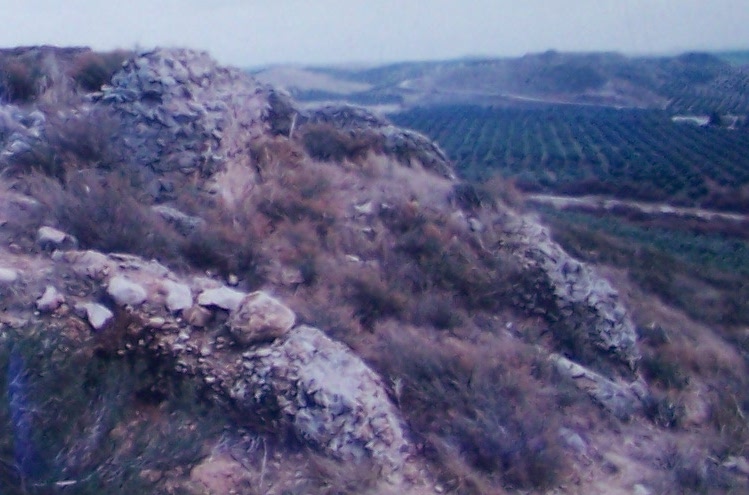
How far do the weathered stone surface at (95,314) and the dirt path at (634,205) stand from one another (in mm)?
26125

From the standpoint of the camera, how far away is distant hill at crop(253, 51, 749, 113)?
69.9m

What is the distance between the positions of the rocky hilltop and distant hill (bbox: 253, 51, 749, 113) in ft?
174

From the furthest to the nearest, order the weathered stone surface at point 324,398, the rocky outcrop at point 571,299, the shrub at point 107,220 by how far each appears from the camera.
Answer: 1. the rocky outcrop at point 571,299
2. the shrub at point 107,220
3. the weathered stone surface at point 324,398

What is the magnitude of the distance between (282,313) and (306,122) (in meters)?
6.65

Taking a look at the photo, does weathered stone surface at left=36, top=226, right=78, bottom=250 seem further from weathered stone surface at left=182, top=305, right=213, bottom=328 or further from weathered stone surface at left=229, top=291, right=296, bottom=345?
weathered stone surface at left=229, top=291, right=296, bottom=345

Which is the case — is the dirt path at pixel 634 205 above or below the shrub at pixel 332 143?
below

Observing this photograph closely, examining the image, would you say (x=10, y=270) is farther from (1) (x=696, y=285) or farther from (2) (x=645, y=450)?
(1) (x=696, y=285)

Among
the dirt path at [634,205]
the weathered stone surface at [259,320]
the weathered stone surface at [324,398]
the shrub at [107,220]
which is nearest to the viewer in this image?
the weathered stone surface at [324,398]

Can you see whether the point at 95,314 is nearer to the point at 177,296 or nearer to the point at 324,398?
the point at 177,296

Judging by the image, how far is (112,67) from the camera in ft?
36.6

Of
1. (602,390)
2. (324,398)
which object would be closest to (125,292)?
A: (324,398)

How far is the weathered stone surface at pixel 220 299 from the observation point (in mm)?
5812

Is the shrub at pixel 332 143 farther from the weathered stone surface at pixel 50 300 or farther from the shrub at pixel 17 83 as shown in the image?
the weathered stone surface at pixel 50 300

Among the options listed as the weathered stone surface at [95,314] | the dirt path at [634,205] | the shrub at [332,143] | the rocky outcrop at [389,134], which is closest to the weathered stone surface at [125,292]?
the weathered stone surface at [95,314]
